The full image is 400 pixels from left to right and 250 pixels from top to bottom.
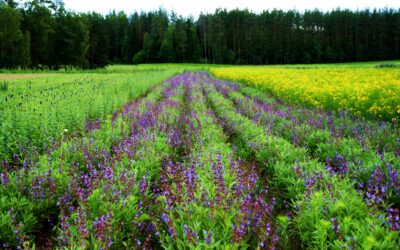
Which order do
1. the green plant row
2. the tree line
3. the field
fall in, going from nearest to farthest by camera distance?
the green plant row, the field, the tree line

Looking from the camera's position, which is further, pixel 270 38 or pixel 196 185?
pixel 270 38

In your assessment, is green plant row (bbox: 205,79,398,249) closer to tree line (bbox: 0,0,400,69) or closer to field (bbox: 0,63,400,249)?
field (bbox: 0,63,400,249)

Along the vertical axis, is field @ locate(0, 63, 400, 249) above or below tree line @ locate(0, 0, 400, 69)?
below

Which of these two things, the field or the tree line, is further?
the tree line

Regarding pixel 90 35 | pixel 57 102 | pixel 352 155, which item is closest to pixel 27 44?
pixel 90 35

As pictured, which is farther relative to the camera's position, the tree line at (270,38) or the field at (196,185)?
the tree line at (270,38)

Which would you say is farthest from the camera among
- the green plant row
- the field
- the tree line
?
the tree line

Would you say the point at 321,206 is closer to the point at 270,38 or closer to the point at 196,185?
the point at 196,185

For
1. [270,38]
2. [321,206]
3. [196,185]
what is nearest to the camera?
[321,206]

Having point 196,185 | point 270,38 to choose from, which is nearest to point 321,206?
point 196,185

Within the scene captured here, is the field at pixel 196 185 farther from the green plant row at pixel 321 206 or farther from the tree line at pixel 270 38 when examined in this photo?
the tree line at pixel 270 38

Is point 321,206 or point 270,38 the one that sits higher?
point 270,38

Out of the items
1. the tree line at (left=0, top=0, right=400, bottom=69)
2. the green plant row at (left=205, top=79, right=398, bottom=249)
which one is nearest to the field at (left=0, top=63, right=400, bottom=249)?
the green plant row at (left=205, top=79, right=398, bottom=249)

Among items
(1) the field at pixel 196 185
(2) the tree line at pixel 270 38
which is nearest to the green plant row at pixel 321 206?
(1) the field at pixel 196 185
